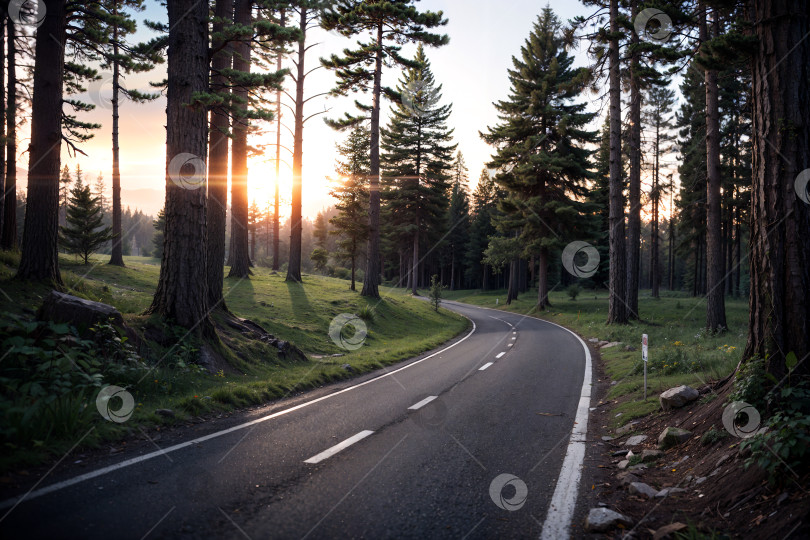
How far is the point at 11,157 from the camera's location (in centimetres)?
1784

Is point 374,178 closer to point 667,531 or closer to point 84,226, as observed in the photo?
point 84,226

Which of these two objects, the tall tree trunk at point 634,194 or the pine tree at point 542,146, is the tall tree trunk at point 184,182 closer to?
the tall tree trunk at point 634,194

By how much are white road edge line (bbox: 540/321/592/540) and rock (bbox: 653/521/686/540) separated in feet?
2.15

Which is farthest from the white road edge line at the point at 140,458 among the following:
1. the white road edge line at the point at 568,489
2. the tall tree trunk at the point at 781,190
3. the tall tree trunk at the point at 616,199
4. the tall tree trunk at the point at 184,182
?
the tall tree trunk at the point at 616,199

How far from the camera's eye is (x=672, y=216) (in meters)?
47.0

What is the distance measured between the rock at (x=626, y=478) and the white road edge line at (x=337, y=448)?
3082 mm

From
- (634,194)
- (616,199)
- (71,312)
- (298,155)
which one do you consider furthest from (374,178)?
(71,312)

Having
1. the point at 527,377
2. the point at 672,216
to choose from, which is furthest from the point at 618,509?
the point at 672,216

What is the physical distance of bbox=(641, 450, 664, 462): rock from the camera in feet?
16.4

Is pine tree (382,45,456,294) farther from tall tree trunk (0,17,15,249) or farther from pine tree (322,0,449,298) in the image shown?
tall tree trunk (0,17,15,249)

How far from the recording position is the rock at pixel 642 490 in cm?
412

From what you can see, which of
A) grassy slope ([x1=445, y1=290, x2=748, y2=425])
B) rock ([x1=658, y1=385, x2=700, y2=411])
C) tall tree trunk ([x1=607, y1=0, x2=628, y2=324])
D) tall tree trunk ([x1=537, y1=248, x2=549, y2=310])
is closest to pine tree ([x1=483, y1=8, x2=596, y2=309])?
tall tree trunk ([x1=537, y1=248, x2=549, y2=310])

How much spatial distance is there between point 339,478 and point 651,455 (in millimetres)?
3702

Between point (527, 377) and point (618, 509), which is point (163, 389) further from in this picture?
point (527, 377)
